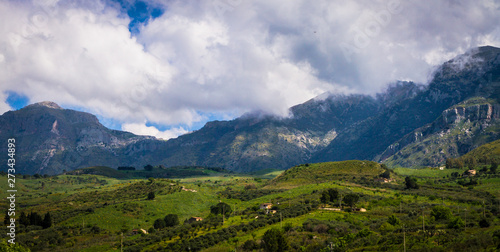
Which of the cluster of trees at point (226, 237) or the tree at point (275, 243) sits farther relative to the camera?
the cluster of trees at point (226, 237)

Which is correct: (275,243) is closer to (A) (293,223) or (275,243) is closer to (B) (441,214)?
(A) (293,223)

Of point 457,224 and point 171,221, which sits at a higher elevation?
point 457,224

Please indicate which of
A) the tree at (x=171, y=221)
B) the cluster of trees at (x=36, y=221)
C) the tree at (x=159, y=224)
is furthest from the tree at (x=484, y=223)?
the cluster of trees at (x=36, y=221)

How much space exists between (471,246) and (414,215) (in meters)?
49.0

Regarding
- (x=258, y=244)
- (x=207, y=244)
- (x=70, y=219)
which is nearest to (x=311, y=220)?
(x=258, y=244)

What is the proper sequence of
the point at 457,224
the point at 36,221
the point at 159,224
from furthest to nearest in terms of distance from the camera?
1. the point at 36,221
2. the point at 159,224
3. the point at 457,224

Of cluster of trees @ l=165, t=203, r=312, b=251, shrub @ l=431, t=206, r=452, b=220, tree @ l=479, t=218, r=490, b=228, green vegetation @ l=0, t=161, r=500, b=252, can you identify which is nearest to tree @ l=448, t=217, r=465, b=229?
green vegetation @ l=0, t=161, r=500, b=252

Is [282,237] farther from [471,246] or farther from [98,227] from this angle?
[98,227]

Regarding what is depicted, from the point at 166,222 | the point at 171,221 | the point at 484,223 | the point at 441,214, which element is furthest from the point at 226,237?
the point at 484,223

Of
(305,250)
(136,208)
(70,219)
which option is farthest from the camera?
(136,208)

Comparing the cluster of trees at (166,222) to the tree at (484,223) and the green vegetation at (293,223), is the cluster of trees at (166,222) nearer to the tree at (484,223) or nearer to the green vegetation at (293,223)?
the green vegetation at (293,223)

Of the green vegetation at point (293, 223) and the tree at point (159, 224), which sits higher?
the green vegetation at point (293, 223)

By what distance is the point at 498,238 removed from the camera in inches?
2039

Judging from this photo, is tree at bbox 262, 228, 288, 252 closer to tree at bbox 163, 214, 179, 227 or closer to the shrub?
the shrub
